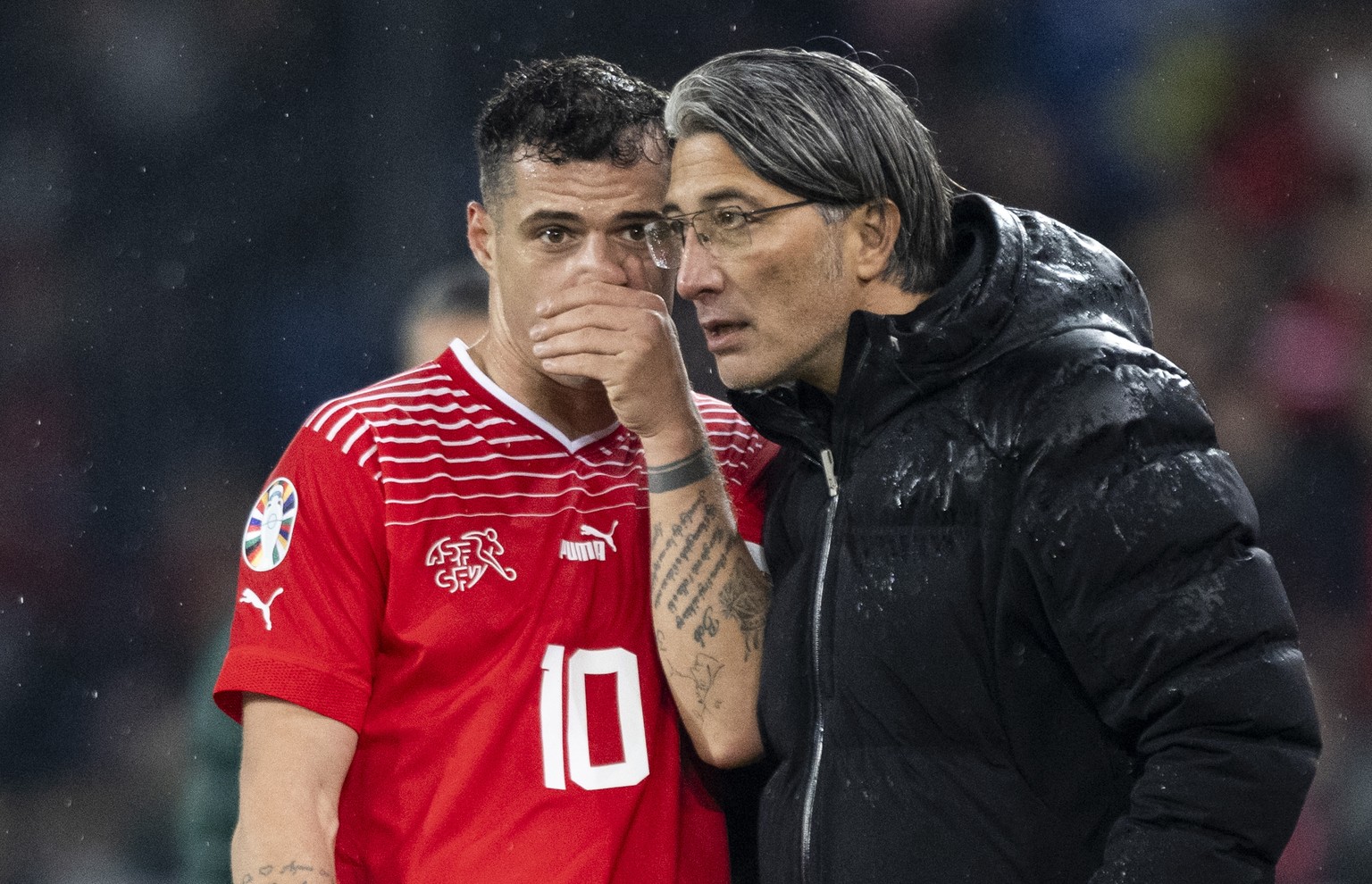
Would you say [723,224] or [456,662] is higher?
[723,224]

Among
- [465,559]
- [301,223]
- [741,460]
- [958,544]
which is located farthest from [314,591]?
[301,223]

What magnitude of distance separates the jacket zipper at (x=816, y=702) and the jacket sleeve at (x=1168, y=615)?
0.92 ft

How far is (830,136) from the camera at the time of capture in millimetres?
1873

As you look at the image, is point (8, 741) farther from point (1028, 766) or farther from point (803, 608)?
point (1028, 766)

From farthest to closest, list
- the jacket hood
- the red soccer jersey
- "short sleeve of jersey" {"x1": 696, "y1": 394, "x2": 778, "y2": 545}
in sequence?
"short sleeve of jersey" {"x1": 696, "y1": 394, "x2": 778, "y2": 545} < the red soccer jersey < the jacket hood

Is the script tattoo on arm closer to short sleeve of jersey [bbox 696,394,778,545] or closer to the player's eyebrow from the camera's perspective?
short sleeve of jersey [bbox 696,394,778,545]

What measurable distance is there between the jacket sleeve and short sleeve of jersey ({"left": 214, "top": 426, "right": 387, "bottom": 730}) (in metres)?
0.85

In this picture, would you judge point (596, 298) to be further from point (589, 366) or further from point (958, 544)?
point (958, 544)

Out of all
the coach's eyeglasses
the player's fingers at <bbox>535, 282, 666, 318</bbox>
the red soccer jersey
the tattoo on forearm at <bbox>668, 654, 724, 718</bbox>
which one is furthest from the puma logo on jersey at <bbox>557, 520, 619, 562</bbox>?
the coach's eyeglasses

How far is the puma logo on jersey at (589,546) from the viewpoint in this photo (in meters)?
2.08

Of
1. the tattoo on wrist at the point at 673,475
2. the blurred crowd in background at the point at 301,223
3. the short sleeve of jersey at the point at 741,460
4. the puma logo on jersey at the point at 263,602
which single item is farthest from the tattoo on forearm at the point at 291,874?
the blurred crowd in background at the point at 301,223

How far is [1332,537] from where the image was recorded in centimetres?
409

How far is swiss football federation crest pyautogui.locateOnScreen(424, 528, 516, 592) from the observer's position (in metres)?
2.00

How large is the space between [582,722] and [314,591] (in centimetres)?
39
